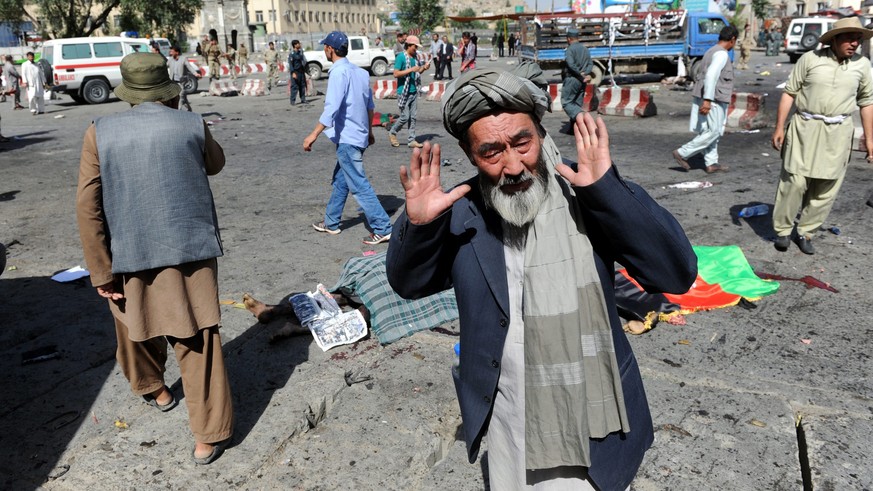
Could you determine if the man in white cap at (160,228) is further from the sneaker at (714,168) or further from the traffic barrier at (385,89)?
the traffic barrier at (385,89)

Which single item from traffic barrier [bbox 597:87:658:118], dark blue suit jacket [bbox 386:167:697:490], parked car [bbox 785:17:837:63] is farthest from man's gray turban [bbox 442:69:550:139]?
parked car [bbox 785:17:837:63]

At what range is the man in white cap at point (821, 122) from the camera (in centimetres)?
535

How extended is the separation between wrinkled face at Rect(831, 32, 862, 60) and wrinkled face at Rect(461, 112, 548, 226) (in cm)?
470

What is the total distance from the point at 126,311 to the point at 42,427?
1.06 metres

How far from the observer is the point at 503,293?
6.17ft

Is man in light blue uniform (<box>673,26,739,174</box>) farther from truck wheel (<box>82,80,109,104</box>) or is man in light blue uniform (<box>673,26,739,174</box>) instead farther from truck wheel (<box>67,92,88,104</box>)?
truck wheel (<box>67,92,88,104</box>)

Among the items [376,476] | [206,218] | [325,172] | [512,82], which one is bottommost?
[376,476]

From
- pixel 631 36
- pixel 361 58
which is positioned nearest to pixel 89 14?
pixel 361 58

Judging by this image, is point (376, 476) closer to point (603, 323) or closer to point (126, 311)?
point (126, 311)

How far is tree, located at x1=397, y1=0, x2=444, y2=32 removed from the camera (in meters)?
63.4

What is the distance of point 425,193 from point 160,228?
1.80 metres

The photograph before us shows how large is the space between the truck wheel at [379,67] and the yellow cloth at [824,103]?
2476 cm

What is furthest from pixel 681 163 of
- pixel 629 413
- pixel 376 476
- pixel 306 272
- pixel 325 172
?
pixel 629 413

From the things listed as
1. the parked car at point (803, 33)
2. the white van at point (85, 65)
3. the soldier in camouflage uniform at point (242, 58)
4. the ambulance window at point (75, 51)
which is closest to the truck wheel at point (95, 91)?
the white van at point (85, 65)
